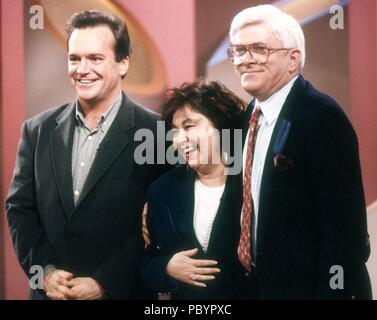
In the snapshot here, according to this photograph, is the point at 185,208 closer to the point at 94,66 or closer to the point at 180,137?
the point at 180,137

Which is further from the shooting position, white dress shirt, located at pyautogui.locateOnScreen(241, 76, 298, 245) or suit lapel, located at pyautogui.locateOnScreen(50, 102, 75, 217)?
suit lapel, located at pyautogui.locateOnScreen(50, 102, 75, 217)

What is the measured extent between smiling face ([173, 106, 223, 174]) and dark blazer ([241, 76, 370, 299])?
254mm

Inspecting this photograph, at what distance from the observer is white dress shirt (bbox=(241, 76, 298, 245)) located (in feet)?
8.91

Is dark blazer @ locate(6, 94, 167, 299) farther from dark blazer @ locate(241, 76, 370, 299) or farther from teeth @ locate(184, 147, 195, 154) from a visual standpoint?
dark blazer @ locate(241, 76, 370, 299)

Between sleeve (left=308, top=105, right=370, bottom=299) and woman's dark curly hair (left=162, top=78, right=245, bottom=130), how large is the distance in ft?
1.23

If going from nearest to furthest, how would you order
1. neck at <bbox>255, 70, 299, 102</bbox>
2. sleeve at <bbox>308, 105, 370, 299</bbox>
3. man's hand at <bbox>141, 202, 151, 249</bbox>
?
sleeve at <bbox>308, 105, 370, 299</bbox> < neck at <bbox>255, 70, 299, 102</bbox> < man's hand at <bbox>141, 202, 151, 249</bbox>

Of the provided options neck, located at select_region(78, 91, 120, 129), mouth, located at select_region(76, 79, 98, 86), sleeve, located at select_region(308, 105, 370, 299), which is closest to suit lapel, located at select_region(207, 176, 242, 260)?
sleeve, located at select_region(308, 105, 370, 299)

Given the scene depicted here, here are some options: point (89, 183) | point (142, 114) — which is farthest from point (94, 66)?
point (89, 183)

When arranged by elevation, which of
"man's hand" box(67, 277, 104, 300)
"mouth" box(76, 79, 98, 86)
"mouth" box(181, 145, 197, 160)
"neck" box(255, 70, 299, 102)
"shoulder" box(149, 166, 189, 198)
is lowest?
"man's hand" box(67, 277, 104, 300)

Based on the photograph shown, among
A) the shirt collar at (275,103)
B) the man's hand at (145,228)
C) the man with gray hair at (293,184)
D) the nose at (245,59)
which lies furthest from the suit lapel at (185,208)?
the nose at (245,59)

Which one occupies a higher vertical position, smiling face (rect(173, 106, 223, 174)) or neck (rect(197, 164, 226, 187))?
smiling face (rect(173, 106, 223, 174))

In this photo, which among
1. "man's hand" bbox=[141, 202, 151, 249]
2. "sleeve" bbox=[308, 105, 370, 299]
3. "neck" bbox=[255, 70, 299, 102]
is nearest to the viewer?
"sleeve" bbox=[308, 105, 370, 299]

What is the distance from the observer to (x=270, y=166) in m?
2.70
